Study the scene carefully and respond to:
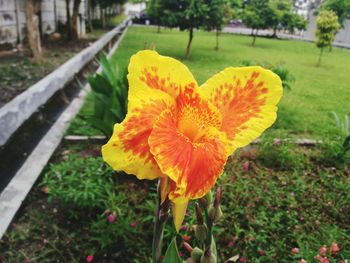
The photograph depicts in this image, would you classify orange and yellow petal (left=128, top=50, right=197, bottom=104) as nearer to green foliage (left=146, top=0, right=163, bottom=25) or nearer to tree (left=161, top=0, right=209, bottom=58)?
tree (left=161, top=0, right=209, bottom=58)

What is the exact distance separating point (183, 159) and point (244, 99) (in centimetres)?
19

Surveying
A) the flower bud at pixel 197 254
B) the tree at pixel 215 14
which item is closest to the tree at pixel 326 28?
the tree at pixel 215 14

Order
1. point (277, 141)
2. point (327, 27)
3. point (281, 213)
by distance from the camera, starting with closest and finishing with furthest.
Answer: point (281, 213), point (277, 141), point (327, 27)

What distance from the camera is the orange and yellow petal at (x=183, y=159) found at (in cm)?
57

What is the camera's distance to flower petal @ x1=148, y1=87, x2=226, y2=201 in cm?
57

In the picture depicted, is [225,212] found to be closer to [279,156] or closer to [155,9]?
[279,156]

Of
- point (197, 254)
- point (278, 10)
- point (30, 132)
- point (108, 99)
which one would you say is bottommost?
point (30, 132)

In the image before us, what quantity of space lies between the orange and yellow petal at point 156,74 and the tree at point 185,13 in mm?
9046

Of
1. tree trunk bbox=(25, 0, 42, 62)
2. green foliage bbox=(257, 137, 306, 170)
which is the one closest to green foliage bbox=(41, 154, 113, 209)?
green foliage bbox=(257, 137, 306, 170)

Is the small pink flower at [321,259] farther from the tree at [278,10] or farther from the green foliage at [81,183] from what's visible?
the tree at [278,10]

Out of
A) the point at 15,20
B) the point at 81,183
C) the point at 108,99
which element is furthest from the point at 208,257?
the point at 15,20

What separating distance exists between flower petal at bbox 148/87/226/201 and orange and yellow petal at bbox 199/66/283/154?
4 centimetres

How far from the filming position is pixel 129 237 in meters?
1.98

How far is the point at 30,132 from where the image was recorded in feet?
13.3
